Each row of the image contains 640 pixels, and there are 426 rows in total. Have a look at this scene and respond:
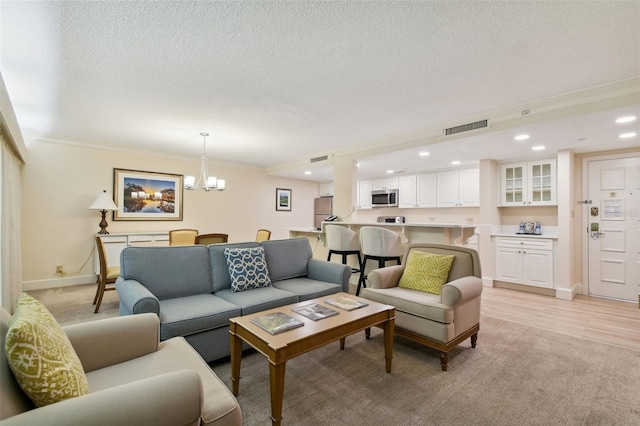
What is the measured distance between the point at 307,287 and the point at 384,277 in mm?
792

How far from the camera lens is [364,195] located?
25.4 feet

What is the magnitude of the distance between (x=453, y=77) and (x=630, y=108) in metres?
1.73

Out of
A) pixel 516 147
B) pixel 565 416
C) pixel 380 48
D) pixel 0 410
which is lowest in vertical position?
pixel 565 416

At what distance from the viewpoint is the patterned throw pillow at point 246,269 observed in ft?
9.32

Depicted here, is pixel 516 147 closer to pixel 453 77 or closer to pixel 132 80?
pixel 453 77

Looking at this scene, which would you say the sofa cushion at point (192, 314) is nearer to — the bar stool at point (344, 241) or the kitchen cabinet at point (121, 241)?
the bar stool at point (344, 241)

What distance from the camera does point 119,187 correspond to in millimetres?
5211

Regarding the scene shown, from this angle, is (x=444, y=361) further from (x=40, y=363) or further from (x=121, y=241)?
(x=121, y=241)

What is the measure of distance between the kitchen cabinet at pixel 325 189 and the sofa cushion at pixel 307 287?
214 inches

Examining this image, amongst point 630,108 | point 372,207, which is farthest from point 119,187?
point 630,108

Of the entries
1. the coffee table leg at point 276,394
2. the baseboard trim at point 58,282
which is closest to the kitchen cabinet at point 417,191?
the coffee table leg at point 276,394

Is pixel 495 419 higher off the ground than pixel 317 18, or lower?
lower

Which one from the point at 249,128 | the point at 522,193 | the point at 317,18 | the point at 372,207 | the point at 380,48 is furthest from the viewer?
A: the point at 372,207

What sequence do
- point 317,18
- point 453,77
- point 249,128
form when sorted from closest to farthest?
point 317,18 < point 453,77 < point 249,128
